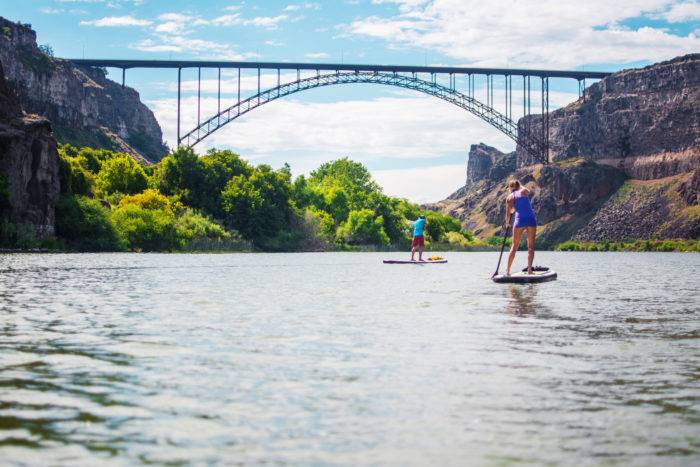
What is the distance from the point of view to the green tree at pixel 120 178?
96.8m

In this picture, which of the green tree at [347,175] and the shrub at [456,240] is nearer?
the shrub at [456,240]

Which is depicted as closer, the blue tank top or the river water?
the river water

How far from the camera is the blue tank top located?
2527cm

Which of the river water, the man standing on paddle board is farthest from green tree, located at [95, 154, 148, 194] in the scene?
the river water

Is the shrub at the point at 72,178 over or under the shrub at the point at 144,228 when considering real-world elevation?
over

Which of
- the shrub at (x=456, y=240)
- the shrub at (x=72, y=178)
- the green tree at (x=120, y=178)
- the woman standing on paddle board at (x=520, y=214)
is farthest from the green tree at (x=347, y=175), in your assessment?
the woman standing on paddle board at (x=520, y=214)

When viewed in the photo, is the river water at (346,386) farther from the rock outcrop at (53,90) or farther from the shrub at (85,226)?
the rock outcrop at (53,90)

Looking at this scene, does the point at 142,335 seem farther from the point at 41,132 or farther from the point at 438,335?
the point at 41,132

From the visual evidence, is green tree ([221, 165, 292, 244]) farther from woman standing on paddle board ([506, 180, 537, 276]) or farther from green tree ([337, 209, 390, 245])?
woman standing on paddle board ([506, 180, 537, 276])

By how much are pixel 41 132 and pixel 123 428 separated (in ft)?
229

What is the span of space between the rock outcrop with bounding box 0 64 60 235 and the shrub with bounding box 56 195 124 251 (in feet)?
5.50

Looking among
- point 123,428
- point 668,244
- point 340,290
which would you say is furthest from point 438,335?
point 668,244

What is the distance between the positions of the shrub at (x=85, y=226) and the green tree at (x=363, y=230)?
5422 centimetres

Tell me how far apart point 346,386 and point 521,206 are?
18320 mm
